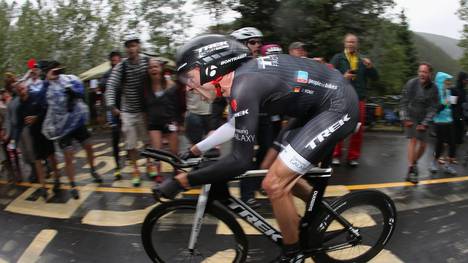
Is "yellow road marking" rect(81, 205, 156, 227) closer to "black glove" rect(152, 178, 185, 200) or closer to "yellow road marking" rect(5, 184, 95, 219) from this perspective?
"yellow road marking" rect(5, 184, 95, 219)

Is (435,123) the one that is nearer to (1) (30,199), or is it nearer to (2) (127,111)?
(2) (127,111)

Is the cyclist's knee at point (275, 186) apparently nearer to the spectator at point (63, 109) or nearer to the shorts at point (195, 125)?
the shorts at point (195, 125)

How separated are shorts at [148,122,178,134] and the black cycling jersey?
3009mm

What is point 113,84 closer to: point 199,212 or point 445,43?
point 199,212

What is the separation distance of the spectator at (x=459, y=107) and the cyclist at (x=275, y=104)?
452 cm

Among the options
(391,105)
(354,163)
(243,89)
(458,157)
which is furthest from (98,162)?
(391,105)

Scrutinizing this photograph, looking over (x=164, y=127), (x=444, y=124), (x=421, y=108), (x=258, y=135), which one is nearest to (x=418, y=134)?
(x=421, y=108)

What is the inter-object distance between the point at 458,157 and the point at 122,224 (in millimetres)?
5692

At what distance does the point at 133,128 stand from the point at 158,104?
569mm

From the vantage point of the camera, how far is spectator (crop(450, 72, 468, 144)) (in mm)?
6484

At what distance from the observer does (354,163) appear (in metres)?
6.37

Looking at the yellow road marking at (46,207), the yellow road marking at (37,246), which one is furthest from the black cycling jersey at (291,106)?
the yellow road marking at (46,207)

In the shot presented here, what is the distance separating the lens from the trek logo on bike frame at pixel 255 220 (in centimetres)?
289

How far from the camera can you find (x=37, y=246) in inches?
154
